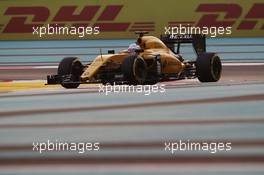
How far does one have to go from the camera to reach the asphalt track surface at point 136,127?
5977mm

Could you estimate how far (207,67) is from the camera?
13695 millimetres

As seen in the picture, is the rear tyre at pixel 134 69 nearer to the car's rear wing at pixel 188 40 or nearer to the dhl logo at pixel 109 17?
the car's rear wing at pixel 188 40

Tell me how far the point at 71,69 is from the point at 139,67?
138 cm

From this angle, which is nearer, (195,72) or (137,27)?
(195,72)

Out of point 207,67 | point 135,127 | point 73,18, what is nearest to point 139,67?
point 207,67

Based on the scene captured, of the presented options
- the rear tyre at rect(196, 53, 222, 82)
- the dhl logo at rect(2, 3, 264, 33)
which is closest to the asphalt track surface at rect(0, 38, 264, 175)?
the rear tyre at rect(196, 53, 222, 82)

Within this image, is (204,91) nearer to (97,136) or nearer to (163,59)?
(163,59)

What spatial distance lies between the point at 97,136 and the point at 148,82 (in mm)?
5342

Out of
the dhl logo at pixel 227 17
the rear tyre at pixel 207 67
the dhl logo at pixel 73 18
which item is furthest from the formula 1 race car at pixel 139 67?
the dhl logo at pixel 73 18

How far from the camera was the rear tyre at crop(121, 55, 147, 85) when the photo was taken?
12062mm

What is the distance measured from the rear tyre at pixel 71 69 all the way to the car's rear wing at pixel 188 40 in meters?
2.57

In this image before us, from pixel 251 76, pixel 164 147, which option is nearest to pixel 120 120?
pixel 164 147

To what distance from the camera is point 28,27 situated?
141 ft

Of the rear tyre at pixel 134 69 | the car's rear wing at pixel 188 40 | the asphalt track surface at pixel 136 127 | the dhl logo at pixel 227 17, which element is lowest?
the asphalt track surface at pixel 136 127
